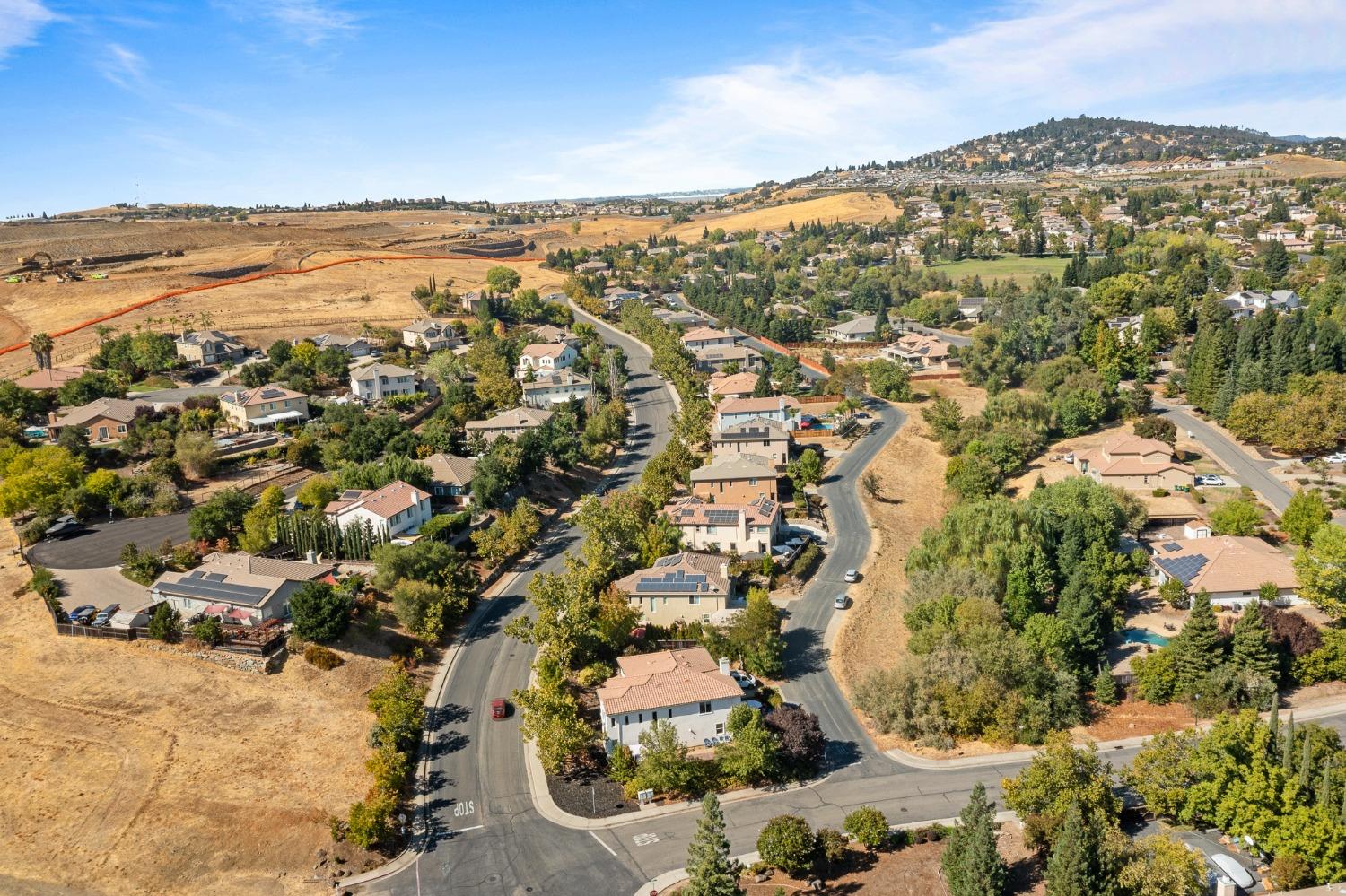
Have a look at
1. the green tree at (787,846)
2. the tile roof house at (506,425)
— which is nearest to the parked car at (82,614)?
the tile roof house at (506,425)

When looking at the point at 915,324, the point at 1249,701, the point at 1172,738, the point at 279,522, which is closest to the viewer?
the point at 1172,738

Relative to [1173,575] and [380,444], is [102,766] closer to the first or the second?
[380,444]

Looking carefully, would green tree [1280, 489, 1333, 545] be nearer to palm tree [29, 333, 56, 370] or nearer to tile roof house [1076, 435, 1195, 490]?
tile roof house [1076, 435, 1195, 490]

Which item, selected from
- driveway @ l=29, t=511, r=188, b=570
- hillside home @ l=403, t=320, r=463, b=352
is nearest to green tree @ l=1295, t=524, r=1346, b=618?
driveway @ l=29, t=511, r=188, b=570

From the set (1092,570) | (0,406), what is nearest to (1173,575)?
(1092,570)

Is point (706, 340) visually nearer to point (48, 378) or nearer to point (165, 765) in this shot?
point (48, 378)

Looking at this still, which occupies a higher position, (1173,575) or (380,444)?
(380,444)

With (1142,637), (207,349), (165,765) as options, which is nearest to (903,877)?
(1142,637)

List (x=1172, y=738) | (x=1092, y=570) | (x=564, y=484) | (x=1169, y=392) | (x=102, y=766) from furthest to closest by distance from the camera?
(x=1169, y=392)
(x=564, y=484)
(x=1092, y=570)
(x=102, y=766)
(x=1172, y=738)

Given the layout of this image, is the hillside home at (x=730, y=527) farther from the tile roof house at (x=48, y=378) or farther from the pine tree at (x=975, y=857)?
the tile roof house at (x=48, y=378)
